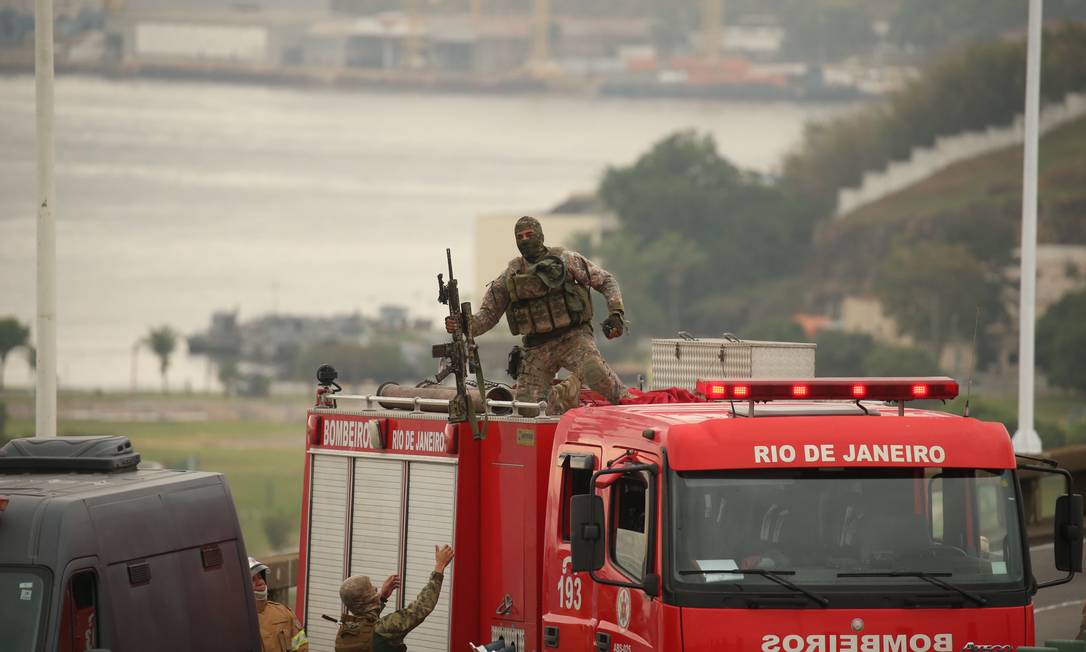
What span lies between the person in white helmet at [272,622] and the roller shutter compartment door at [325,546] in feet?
1.25

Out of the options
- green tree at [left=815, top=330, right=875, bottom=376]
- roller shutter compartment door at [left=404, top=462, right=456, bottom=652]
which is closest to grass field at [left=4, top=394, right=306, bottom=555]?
green tree at [left=815, top=330, right=875, bottom=376]

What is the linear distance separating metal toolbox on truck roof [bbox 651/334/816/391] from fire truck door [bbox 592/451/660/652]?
2273 mm

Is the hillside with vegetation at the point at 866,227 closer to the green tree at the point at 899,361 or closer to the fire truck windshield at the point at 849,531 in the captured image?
the green tree at the point at 899,361

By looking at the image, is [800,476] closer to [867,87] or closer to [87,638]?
[87,638]

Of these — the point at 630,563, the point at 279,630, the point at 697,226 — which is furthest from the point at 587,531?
the point at 697,226

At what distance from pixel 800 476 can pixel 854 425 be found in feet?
1.14

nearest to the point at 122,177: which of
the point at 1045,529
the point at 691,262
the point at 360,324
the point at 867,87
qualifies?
the point at 360,324

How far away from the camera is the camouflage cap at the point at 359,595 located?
30.0 feet

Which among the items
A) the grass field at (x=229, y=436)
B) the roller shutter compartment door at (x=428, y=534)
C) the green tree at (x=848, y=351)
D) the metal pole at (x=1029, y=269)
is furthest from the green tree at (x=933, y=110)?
the roller shutter compartment door at (x=428, y=534)

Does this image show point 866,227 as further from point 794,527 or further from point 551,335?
point 794,527

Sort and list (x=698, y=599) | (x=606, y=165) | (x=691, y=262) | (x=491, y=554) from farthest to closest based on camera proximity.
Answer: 1. (x=606, y=165)
2. (x=691, y=262)
3. (x=491, y=554)
4. (x=698, y=599)

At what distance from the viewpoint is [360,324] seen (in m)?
177

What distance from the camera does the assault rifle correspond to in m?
9.37

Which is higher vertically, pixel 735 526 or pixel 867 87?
pixel 867 87
